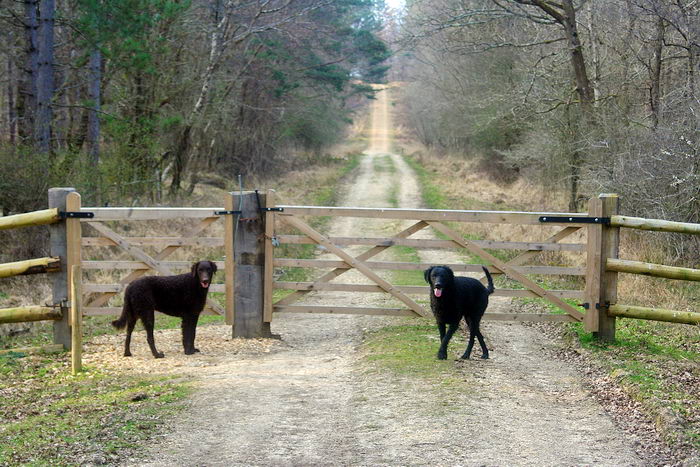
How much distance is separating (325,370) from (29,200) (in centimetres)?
957

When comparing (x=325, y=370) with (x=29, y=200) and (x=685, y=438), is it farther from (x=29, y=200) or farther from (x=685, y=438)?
(x=29, y=200)

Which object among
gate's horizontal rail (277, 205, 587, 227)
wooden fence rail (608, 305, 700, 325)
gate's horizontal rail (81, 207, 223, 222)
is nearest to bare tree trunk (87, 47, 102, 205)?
gate's horizontal rail (81, 207, 223, 222)

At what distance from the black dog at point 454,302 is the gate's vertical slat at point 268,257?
2204mm

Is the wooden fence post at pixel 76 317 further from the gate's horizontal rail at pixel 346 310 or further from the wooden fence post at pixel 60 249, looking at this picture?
the gate's horizontal rail at pixel 346 310

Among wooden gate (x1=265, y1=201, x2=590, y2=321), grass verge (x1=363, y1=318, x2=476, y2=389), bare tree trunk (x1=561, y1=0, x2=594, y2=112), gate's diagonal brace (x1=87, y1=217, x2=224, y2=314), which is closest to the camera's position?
grass verge (x1=363, y1=318, x2=476, y2=389)

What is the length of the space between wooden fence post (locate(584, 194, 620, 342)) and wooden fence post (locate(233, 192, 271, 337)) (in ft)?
12.7

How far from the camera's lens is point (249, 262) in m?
9.26

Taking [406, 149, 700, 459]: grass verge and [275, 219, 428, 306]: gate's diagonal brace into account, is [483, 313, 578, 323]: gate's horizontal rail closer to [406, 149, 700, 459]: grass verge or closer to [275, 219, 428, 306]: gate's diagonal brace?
[406, 149, 700, 459]: grass verge

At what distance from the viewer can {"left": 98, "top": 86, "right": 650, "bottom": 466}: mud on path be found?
17.2 feet

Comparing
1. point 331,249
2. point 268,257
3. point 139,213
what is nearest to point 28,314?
point 139,213

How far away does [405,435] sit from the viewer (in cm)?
556

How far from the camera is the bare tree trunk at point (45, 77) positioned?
53.6ft

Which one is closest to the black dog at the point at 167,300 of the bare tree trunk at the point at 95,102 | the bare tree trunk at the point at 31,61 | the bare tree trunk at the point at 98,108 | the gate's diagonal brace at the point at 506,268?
the gate's diagonal brace at the point at 506,268

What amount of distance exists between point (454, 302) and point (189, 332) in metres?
2.98
